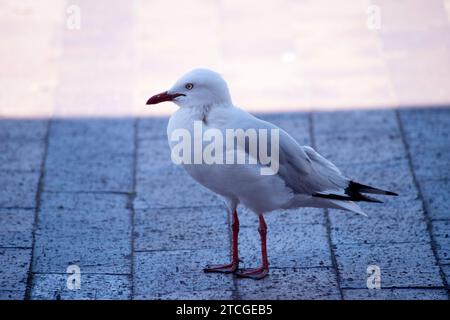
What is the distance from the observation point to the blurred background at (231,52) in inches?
331

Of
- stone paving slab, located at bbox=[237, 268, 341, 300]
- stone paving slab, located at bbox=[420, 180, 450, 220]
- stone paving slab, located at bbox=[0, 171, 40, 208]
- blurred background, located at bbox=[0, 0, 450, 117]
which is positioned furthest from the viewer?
blurred background, located at bbox=[0, 0, 450, 117]

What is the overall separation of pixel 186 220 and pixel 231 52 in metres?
3.07

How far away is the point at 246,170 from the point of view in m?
5.44

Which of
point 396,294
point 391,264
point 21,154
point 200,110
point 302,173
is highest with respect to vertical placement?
point 200,110

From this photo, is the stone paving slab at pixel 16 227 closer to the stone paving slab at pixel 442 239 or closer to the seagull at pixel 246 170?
the seagull at pixel 246 170

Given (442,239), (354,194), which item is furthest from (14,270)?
(442,239)

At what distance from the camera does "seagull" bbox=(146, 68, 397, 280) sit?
548 cm

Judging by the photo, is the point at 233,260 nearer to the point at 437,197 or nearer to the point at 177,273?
the point at 177,273

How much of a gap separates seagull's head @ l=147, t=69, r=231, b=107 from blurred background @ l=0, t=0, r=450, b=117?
2.64 meters

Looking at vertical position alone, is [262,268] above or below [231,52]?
above

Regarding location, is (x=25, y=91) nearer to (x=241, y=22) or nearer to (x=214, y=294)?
(x=241, y=22)

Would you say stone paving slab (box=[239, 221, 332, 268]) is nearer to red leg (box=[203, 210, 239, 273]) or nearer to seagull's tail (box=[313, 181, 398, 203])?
red leg (box=[203, 210, 239, 273])

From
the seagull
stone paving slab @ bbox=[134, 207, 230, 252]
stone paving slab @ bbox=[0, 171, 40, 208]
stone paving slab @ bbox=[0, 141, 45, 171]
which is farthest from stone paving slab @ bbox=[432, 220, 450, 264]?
stone paving slab @ bbox=[0, 141, 45, 171]

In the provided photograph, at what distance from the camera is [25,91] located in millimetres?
8516
